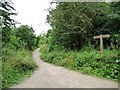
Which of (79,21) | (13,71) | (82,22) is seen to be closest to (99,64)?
(13,71)

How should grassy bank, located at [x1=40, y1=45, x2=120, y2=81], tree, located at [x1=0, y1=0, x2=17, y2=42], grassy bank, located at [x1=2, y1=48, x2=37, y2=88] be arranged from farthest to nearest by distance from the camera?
tree, located at [x1=0, y1=0, x2=17, y2=42], grassy bank, located at [x1=40, y1=45, x2=120, y2=81], grassy bank, located at [x1=2, y1=48, x2=37, y2=88]

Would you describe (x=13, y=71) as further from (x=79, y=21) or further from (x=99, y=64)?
(x=79, y=21)

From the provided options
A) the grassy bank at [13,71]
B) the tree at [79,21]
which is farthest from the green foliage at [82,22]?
the grassy bank at [13,71]

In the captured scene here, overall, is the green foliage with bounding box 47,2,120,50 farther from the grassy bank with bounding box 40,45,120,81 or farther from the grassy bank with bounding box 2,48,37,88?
the grassy bank with bounding box 2,48,37,88

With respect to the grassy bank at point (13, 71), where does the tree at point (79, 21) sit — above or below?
above

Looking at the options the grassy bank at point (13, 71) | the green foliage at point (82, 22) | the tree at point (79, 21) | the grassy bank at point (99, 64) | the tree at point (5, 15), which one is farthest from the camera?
the tree at point (79, 21)

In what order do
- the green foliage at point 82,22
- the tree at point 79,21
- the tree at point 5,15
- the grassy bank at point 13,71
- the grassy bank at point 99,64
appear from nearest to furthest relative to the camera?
1. the grassy bank at point 13,71
2. the grassy bank at point 99,64
3. the tree at point 5,15
4. the green foliage at point 82,22
5. the tree at point 79,21

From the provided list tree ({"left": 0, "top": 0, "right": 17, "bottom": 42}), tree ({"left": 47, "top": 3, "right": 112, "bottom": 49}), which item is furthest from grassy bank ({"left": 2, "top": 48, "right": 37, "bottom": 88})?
tree ({"left": 47, "top": 3, "right": 112, "bottom": 49})

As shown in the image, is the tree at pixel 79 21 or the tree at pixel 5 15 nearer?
the tree at pixel 5 15

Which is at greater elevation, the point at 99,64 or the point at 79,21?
the point at 79,21

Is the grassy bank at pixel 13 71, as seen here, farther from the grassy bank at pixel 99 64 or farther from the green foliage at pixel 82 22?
the green foliage at pixel 82 22

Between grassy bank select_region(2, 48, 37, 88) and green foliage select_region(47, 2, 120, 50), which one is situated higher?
green foliage select_region(47, 2, 120, 50)

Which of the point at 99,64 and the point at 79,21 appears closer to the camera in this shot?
the point at 99,64

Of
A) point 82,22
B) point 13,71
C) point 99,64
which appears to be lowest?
point 13,71
